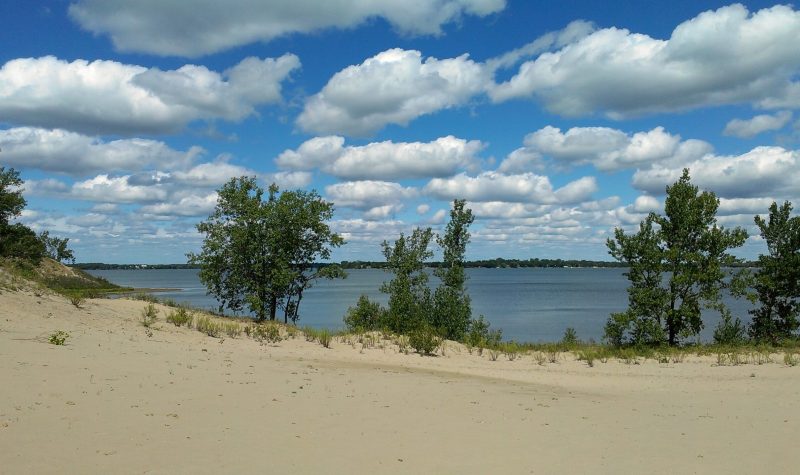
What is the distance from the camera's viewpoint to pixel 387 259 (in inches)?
941

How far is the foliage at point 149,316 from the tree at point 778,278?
21207mm

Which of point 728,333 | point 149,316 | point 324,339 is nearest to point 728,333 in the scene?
point 728,333

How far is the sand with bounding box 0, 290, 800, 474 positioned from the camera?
6117mm

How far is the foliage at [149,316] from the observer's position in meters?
16.6

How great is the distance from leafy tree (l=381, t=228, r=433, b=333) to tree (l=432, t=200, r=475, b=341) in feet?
1.71

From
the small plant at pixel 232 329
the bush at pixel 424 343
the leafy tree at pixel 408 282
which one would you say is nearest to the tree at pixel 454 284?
the leafy tree at pixel 408 282

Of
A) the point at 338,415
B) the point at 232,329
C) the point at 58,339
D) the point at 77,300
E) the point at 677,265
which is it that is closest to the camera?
the point at 338,415

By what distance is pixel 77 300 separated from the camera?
16875 mm

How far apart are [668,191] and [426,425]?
17.2 meters

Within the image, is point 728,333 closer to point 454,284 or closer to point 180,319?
point 454,284

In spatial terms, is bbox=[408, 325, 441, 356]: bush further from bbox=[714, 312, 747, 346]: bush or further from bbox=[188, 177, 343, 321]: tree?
bbox=[714, 312, 747, 346]: bush

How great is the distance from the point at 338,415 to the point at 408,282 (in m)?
15.3

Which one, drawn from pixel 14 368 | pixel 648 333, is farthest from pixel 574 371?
pixel 14 368

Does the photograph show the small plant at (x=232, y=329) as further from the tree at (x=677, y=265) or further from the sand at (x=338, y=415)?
the tree at (x=677, y=265)
